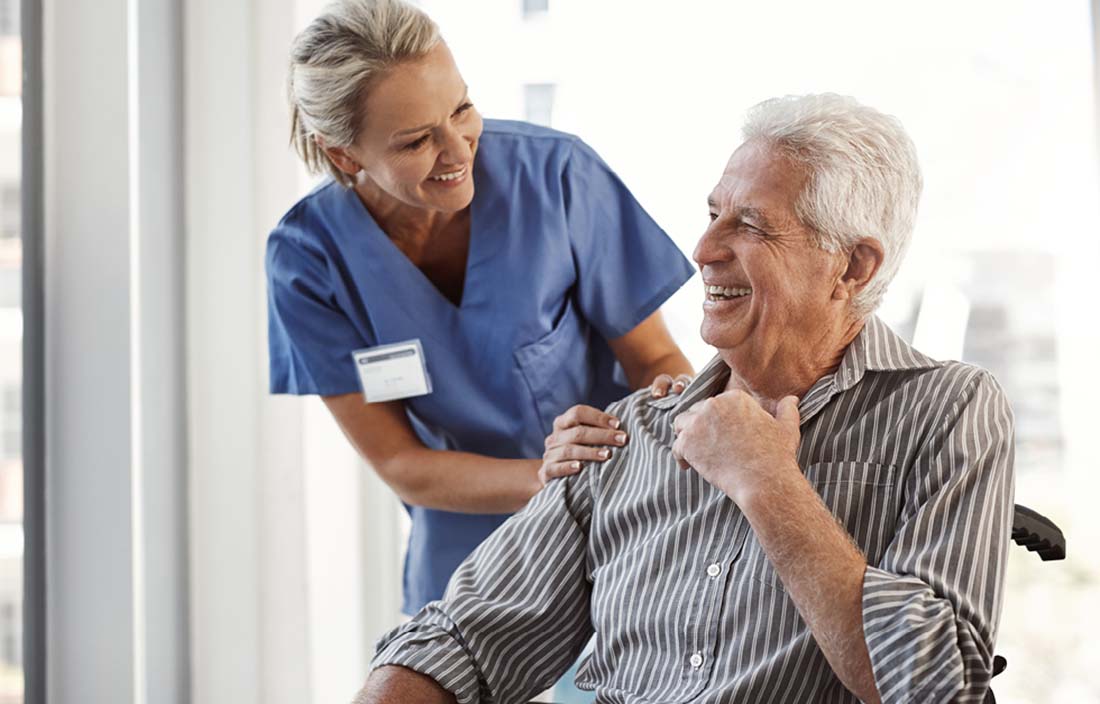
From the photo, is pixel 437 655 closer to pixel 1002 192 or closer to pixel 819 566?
pixel 819 566

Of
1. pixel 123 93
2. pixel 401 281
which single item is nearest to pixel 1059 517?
pixel 401 281

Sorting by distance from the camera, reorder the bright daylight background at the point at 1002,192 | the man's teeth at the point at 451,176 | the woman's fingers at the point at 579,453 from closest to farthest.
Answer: the woman's fingers at the point at 579,453
the man's teeth at the point at 451,176
the bright daylight background at the point at 1002,192

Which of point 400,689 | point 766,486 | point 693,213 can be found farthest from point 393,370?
point 693,213

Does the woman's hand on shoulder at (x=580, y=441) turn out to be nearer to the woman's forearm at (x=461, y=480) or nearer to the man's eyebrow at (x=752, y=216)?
the woman's forearm at (x=461, y=480)

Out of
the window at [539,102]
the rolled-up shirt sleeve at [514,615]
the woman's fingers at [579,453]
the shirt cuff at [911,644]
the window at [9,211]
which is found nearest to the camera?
the shirt cuff at [911,644]

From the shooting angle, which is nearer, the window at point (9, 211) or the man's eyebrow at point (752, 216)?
the man's eyebrow at point (752, 216)

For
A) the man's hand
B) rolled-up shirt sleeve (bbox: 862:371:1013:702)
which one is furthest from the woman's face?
rolled-up shirt sleeve (bbox: 862:371:1013:702)

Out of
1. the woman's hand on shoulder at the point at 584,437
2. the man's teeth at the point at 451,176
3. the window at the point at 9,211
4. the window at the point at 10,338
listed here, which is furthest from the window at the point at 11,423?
the woman's hand on shoulder at the point at 584,437

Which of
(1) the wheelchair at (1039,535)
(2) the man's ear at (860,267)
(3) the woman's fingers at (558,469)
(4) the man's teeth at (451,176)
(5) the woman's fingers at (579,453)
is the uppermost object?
(4) the man's teeth at (451,176)

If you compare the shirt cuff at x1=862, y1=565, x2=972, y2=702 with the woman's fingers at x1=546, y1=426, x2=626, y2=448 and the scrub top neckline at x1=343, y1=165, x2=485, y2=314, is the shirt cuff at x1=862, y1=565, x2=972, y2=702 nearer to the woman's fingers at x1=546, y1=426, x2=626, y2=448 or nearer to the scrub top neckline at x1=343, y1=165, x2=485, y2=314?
the woman's fingers at x1=546, y1=426, x2=626, y2=448

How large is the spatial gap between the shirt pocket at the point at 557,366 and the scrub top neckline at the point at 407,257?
0.48 ft

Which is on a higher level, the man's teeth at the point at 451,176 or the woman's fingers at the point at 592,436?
the man's teeth at the point at 451,176

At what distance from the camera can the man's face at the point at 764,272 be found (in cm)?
139

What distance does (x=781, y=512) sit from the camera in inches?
47.0
